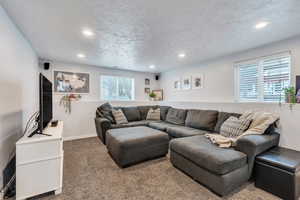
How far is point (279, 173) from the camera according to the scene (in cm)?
165

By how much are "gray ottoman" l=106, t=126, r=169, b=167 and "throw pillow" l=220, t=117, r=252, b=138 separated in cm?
113

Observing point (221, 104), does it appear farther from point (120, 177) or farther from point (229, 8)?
point (120, 177)

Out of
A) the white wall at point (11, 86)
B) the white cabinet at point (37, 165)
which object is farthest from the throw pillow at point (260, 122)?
the white wall at point (11, 86)

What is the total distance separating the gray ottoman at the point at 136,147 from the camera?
91.2 inches

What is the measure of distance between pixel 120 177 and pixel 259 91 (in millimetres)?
3145

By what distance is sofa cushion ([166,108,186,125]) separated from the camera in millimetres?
3893

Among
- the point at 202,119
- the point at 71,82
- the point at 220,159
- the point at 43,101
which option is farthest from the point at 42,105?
the point at 202,119

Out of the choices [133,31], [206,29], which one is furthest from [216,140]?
[133,31]

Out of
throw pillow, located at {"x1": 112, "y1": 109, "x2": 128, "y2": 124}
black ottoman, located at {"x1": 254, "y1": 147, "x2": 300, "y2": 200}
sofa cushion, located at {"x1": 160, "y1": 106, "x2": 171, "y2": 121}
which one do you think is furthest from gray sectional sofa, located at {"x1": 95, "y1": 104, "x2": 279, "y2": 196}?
sofa cushion, located at {"x1": 160, "y1": 106, "x2": 171, "y2": 121}

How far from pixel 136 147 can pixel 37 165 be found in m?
1.35

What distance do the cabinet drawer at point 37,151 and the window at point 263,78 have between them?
3.63m

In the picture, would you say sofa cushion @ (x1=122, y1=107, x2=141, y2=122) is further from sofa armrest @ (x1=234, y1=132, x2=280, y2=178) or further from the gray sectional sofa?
sofa armrest @ (x1=234, y1=132, x2=280, y2=178)

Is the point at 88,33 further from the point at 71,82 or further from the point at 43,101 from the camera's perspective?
the point at 71,82

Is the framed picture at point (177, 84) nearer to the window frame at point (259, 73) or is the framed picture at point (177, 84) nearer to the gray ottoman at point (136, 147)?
the window frame at point (259, 73)
